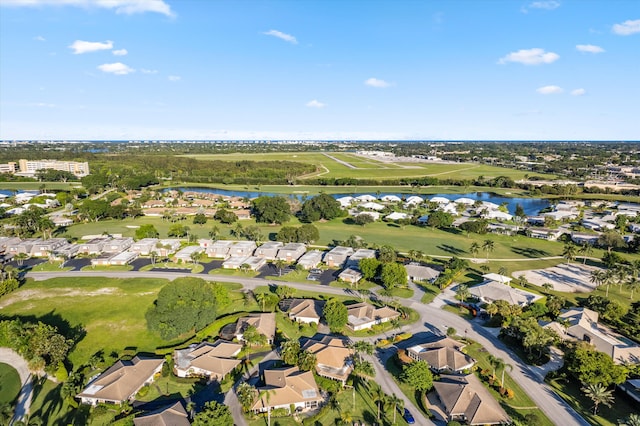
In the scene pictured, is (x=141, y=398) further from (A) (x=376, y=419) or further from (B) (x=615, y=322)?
(B) (x=615, y=322)

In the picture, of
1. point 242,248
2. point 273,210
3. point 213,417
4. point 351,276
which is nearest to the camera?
point 213,417

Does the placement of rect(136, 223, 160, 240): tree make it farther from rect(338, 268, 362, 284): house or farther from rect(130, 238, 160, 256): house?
rect(338, 268, 362, 284): house

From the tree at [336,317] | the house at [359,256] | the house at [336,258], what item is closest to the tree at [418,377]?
the tree at [336,317]

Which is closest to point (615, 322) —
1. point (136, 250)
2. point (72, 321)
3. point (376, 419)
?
point (376, 419)

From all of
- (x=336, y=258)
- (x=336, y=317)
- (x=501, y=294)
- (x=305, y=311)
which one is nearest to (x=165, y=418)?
(x=336, y=317)

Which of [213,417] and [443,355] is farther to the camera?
[443,355]

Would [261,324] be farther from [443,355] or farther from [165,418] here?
[443,355]
